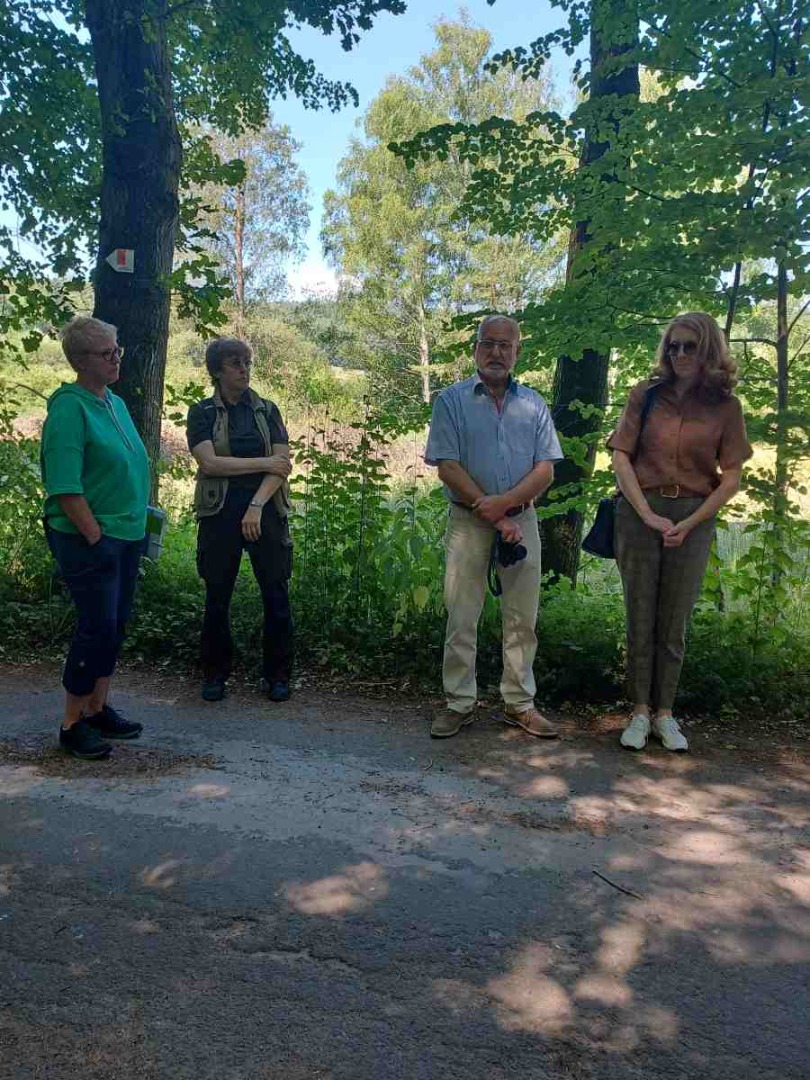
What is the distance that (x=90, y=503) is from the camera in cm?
355

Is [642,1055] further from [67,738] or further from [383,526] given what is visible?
[383,526]

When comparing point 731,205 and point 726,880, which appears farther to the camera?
point 731,205

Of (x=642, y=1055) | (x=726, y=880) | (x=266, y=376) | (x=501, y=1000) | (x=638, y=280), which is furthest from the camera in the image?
(x=266, y=376)

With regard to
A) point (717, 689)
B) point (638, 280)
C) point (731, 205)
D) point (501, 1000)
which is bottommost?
point (501, 1000)

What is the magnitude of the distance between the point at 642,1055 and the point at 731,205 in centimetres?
436

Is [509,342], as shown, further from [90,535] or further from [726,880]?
[726,880]

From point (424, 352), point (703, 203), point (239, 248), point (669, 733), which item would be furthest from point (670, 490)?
point (239, 248)

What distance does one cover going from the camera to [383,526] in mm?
5535

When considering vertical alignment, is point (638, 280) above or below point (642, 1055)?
above

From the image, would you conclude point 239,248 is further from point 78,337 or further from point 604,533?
point 604,533

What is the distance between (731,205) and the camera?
445cm

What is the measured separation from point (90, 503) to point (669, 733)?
3.09 m

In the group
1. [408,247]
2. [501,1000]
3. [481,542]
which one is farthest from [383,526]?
[408,247]

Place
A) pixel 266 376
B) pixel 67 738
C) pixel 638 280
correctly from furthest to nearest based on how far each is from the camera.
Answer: pixel 266 376, pixel 638 280, pixel 67 738
